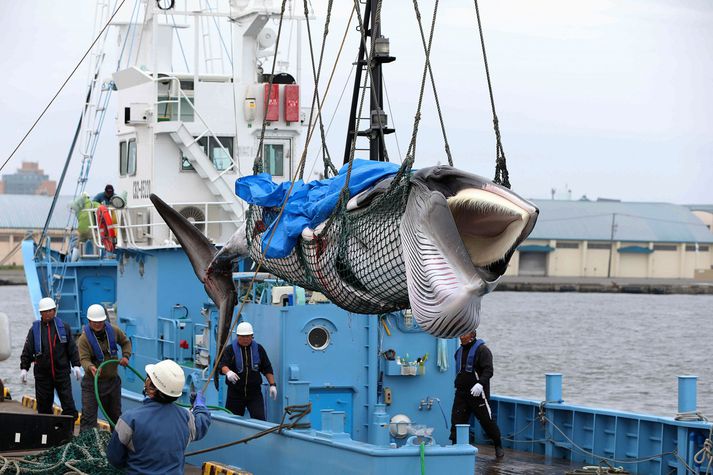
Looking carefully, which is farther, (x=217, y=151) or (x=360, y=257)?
(x=217, y=151)

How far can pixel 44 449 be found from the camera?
12.0m

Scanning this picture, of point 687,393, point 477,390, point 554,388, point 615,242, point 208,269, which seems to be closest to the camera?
point 208,269

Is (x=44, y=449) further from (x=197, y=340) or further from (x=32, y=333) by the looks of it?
(x=197, y=340)

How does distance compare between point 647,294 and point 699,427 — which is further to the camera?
point 647,294

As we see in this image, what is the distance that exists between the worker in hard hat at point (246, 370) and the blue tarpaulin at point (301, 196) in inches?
153

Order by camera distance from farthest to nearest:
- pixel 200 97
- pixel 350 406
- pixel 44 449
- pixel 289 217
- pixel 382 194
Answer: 1. pixel 200 97
2. pixel 350 406
3. pixel 44 449
4. pixel 289 217
5. pixel 382 194

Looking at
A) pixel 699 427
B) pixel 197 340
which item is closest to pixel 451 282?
pixel 699 427

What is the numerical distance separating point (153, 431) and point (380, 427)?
405 cm

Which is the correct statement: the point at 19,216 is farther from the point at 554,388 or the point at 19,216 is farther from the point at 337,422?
the point at 337,422

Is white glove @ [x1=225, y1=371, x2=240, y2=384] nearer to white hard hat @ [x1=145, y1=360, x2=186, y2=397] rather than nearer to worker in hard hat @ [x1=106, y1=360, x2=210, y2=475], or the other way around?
worker in hard hat @ [x1=106, y1=360, x2=210, y2=475]

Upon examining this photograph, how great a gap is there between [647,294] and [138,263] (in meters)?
77.7

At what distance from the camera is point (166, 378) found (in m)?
7.40

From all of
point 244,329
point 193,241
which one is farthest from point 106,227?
point 193,241

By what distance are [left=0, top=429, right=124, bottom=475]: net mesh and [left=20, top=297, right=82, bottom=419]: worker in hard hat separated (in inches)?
70.9
